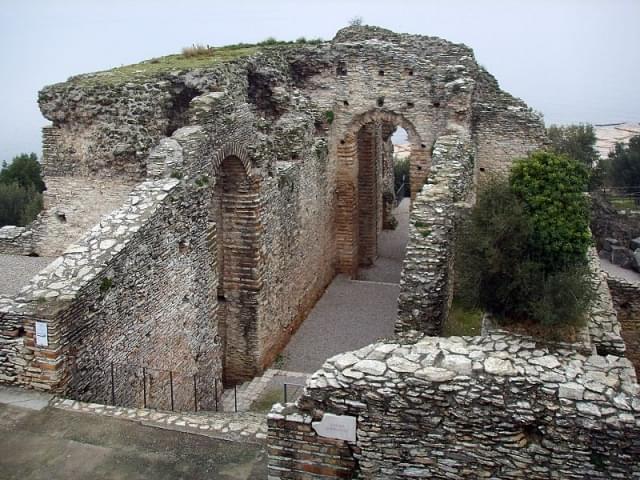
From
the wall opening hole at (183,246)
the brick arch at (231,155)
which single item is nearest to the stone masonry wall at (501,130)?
the brick arch at (231,155)

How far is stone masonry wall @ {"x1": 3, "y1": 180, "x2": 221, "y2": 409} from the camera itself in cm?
717

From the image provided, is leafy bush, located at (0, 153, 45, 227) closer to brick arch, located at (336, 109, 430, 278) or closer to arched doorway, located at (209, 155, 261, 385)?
brick arch, located at (336, 109, 430, 278)

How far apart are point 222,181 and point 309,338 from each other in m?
3.51

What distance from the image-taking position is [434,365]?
563 centimetres

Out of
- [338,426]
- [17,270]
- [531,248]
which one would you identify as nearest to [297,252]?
[17,270]

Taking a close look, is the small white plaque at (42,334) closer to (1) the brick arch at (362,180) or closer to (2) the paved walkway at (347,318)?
(2) the paved walkway at (347,318)

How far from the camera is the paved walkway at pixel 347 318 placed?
12453 mm

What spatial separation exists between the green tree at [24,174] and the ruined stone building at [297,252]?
1722 centimetres

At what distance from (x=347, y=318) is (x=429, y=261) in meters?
4.84

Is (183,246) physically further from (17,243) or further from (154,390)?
(17,243)

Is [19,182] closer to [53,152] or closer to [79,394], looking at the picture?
[53,152]

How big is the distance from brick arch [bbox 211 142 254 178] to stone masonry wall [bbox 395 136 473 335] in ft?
A: 8.61

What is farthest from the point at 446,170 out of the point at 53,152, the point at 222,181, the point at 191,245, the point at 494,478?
the point at 494,478

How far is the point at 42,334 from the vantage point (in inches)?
275
